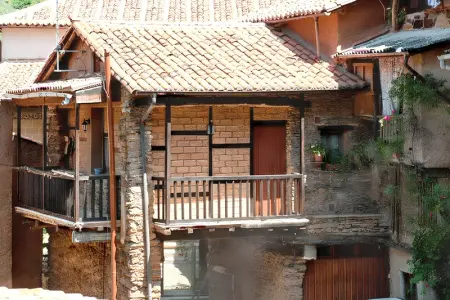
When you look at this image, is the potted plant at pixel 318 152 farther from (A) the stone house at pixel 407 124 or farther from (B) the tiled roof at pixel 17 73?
(B) the tiled roof at pixel 17 73

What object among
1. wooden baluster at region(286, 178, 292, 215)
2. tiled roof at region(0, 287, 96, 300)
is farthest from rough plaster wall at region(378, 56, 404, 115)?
tiled roof at region(0, 287, 96, 300)

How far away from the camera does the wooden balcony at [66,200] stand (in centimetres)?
1883

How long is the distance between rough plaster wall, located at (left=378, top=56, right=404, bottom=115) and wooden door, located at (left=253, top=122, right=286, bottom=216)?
2392 mm

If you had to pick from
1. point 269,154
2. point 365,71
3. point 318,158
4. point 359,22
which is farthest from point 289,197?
point 359,22

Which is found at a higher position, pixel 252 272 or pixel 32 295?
pixel 32 295

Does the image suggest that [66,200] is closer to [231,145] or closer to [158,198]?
[158,198]

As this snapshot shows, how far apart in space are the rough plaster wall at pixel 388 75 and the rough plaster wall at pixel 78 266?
262 inches

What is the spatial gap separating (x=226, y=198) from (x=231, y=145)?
1.75 m

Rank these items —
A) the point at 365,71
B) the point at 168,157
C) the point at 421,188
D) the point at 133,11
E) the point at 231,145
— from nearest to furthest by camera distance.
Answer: the point at 421,188, the point at 168,157, the point at 365,71, the point at 231,145, the point at 133,11

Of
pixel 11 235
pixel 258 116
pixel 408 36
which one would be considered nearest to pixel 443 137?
pixel 408 36

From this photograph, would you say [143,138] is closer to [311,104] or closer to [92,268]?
[311,104]

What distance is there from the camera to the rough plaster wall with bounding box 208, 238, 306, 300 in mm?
20000

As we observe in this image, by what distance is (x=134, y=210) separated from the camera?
18.5 meters

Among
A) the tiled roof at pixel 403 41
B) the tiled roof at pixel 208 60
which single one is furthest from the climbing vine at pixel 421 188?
the tiled roof at pixel 208 60
